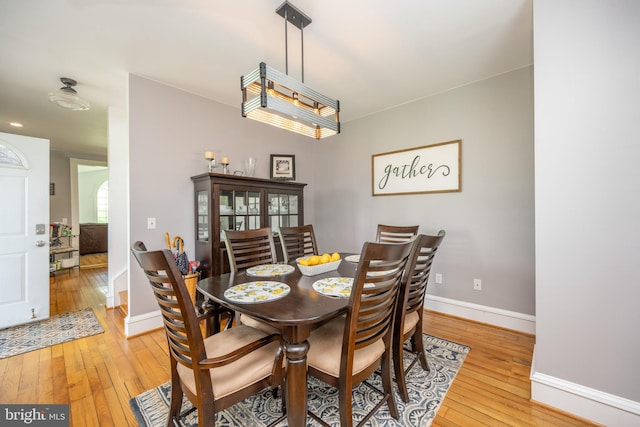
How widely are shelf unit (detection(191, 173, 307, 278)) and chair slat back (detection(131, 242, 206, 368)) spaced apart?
164 centimetres

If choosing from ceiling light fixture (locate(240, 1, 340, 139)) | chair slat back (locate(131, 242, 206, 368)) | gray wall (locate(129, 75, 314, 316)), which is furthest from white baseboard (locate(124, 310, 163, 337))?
ceiling light fixture (locate(240, 1, 340, 139))

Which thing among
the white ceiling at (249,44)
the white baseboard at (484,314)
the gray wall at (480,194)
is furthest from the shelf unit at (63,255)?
the white baseboard at (484,314)

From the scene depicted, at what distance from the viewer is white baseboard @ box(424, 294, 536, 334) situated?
248 cm

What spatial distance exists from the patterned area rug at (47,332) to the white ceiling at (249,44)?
252 centimetres

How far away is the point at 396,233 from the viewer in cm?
278

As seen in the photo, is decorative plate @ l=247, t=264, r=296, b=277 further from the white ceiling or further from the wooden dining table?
the white ceiling

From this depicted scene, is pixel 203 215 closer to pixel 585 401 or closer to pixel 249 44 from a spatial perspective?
pixel 249 44

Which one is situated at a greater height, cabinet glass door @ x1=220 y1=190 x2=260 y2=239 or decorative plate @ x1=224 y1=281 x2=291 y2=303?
cabinet glass door @ x1=220 y1=190 x2=260 y2=239

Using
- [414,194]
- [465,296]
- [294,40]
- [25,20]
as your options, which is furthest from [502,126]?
[25,20]

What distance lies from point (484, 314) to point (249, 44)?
3378 millimetres

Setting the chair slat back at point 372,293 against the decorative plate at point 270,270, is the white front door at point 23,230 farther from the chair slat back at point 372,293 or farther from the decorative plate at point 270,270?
the chair slat back at point 372,293

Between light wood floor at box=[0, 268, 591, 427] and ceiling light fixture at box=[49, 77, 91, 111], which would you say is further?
ceiling light fixture at box=[49, 77, 91, 111]

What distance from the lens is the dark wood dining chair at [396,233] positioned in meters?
2.65

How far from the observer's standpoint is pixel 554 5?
1.52 meters
